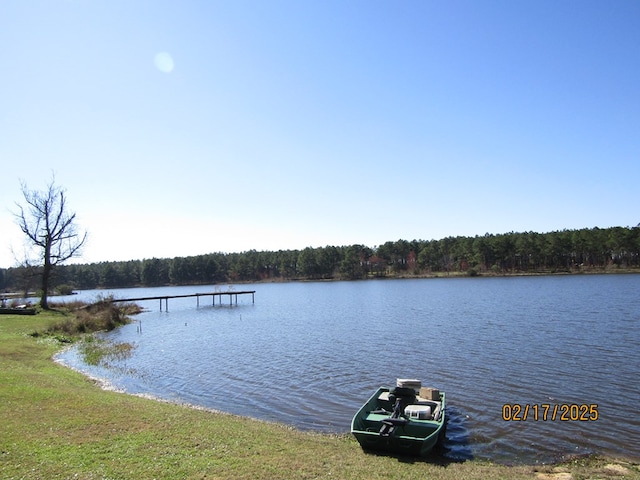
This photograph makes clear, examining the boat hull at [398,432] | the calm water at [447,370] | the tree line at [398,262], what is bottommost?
the calm water at [447,370]

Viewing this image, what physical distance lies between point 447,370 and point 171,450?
16080 millimetres

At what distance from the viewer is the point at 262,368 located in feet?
83.1

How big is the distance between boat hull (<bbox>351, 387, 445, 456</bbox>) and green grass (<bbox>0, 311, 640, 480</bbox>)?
1.26 ft

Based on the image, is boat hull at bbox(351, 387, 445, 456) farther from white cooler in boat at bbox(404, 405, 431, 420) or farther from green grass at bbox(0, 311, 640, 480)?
green grass at bbox(0, 311, 640, 480)

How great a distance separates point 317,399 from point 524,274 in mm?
120817

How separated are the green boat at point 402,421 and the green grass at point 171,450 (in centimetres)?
41

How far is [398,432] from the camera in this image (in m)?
12.7

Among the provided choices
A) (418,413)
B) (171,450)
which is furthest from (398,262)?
(171,450)

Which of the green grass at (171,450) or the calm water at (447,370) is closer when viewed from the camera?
the green grass at (171,450)

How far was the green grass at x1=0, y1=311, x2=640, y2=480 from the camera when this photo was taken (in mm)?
8820

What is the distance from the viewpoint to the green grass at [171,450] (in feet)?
28.9

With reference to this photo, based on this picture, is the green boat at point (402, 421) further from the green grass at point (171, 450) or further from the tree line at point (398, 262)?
the tree line at point (398, 262)
